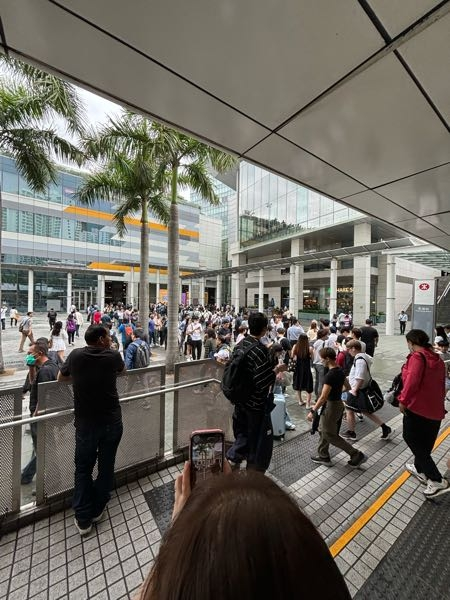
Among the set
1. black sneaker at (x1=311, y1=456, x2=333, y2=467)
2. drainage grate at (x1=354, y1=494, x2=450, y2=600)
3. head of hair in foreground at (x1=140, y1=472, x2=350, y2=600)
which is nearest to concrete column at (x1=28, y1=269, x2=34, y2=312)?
A: black sneaker at (x1=311, y1=456, x2=333, y2=467)

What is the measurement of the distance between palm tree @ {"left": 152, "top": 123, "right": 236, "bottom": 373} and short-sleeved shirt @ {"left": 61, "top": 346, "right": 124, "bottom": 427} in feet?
20.2

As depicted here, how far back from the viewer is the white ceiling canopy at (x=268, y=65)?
1.70 meters

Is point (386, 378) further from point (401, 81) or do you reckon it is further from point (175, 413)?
point (401, 81)

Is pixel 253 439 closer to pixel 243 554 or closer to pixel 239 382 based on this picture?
pixel 239 382

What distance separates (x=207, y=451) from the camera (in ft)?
5.19

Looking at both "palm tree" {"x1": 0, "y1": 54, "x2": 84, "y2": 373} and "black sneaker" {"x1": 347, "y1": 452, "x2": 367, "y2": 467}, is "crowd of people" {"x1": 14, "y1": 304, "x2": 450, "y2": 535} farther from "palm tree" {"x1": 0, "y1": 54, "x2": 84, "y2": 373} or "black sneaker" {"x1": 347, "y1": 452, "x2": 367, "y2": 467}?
"palm tree" {"x1": 0, "y1": 54, "x2": 84, "y2": 373}

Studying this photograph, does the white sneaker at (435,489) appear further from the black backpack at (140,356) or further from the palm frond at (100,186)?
the palm frond at (100,186)

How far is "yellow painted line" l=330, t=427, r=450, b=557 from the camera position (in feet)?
9.27

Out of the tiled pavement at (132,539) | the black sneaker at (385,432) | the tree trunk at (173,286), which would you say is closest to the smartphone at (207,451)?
the tiled pavement at (132,539)

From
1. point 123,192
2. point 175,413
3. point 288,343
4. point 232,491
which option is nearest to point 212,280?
point 123,192

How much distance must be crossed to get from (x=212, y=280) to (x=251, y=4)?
51.8 meters

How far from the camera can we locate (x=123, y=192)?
37.1ft

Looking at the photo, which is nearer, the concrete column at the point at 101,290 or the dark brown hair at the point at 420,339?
the dark brown hair at the point at 420,339

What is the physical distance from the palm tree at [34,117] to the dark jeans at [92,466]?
8.35 meters
